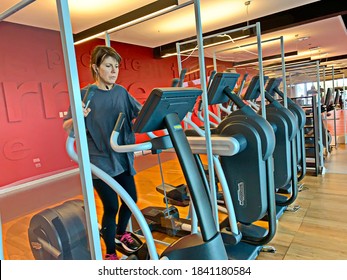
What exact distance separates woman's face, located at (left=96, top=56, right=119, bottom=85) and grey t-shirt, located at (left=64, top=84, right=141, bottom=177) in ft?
0.26

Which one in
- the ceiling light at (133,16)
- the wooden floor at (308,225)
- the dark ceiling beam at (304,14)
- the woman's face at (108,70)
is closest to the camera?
the woman's face at (108,70)

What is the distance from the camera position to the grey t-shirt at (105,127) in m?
1.76

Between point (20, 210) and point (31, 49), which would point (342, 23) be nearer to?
point (31, 49)

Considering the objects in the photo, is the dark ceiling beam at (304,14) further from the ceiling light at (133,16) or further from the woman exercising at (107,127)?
the woman exercising at (107,127)

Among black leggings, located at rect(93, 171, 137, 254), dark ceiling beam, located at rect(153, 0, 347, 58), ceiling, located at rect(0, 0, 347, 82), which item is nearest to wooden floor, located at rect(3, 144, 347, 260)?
black leggings, located at rect(93, 171, 137, 254)

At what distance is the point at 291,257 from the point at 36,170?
2.05 metres

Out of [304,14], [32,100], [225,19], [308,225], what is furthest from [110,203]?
[304,14]

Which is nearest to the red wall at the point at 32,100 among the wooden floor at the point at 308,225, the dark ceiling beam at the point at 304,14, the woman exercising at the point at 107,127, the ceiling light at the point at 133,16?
the woman exercising at the point at 107,127

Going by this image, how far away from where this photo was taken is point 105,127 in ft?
5.88

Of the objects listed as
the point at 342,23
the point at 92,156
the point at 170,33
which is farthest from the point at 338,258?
the point at 342,23

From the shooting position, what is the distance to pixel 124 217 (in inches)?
83.3

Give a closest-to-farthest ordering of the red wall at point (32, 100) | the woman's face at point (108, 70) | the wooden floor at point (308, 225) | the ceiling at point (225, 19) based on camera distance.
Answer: the red wall at point (32, 100) < the woman's face at point (108, 70) < the wooden floor at point (308, 225) < the ceiling at point (225, 19)

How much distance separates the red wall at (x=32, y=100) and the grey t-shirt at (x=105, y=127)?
223mm

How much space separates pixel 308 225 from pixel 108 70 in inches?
92.1
